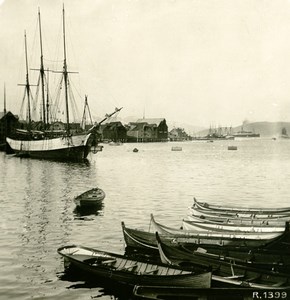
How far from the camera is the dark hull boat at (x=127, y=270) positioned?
15367mm

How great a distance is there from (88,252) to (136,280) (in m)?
4.09

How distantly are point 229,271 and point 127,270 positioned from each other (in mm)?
3965

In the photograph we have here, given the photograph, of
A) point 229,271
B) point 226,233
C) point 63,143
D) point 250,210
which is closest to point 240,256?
point 226,233

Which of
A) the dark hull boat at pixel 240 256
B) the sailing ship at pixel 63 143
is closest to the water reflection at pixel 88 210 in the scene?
the dark hull boat at pixel 240 256

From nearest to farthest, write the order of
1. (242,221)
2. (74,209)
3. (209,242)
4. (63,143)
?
(209,242) → (242,221) → (74,209) → (63,143)

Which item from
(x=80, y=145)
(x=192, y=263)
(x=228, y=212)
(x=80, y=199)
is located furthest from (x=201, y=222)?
(x=80, y=145)

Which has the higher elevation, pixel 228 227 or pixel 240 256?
pixel 228 227

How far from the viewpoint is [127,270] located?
694 inches

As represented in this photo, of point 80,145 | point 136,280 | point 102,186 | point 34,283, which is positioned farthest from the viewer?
point 80,145

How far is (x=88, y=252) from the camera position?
20.1 meters

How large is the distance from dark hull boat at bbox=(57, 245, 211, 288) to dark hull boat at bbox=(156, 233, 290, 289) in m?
0.60

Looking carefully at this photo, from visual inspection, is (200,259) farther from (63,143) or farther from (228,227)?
(63,143)

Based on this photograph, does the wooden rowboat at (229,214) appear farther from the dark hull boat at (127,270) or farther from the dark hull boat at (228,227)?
the dark hull boat at (127,270)

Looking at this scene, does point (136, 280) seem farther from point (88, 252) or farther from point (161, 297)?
point (88, 252)
